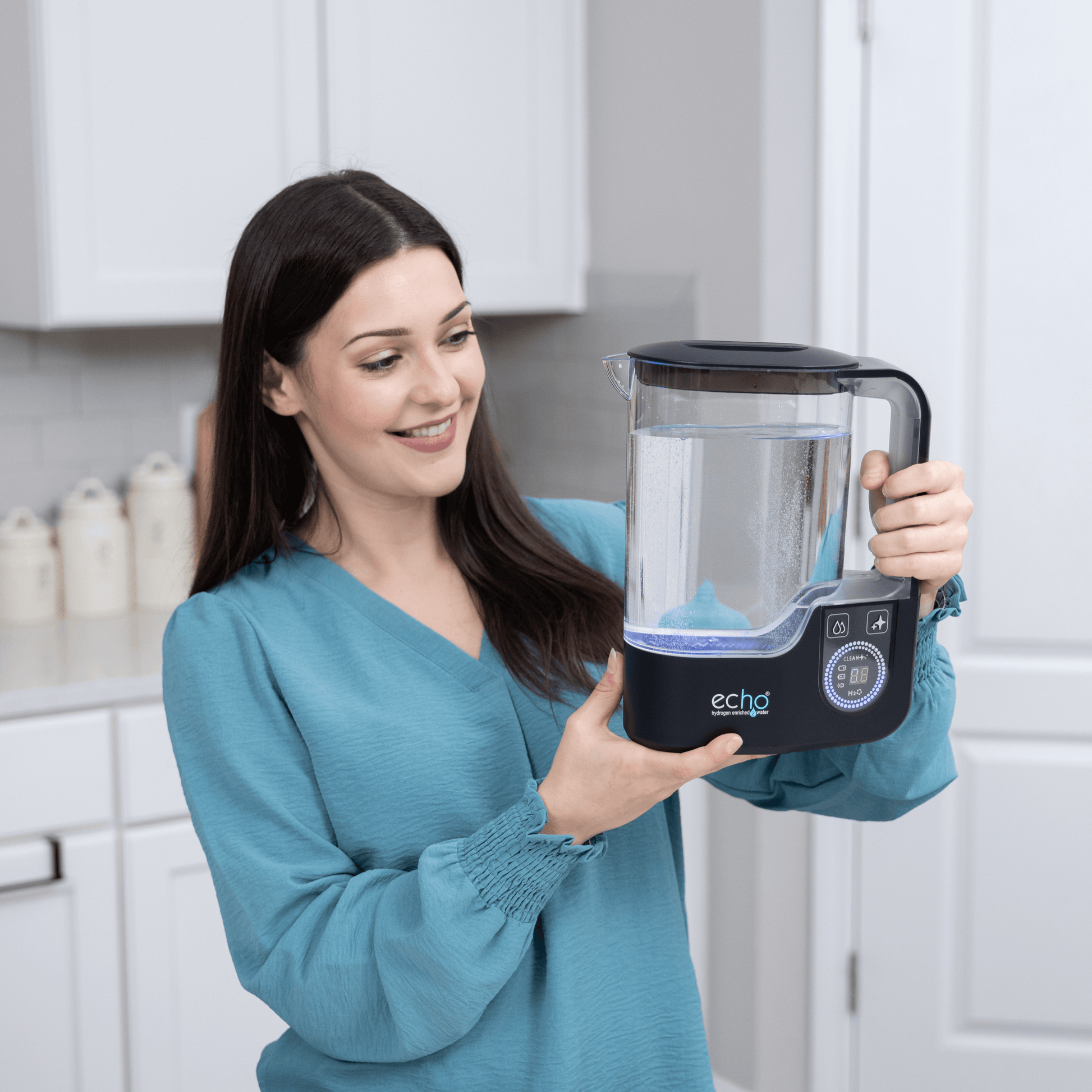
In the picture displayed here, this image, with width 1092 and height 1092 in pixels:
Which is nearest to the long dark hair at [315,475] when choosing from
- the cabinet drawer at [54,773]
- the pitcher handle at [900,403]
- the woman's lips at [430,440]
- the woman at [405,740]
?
the woman at [405,740]

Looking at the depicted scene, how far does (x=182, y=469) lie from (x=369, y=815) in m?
1.45

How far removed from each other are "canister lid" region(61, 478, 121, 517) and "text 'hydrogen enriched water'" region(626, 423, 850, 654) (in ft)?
5.02

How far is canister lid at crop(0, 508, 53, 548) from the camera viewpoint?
2.04 meters

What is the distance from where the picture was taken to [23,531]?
2.05 m

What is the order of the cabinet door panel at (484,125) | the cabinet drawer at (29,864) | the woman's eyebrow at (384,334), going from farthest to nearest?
the cabinet door panel at (484,125), the cabinet drawer at (29,864), the woman's eyebrow at (384,334)

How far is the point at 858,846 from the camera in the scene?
1.85m

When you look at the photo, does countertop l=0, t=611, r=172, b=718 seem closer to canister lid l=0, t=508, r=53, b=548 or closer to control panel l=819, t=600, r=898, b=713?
canister lid l=0, t=508, r=53, b=548

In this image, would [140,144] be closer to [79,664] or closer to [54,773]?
[79,664]

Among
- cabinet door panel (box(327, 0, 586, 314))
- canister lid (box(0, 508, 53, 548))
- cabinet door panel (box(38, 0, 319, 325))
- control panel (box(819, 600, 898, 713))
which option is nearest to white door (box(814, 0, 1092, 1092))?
cabinet door panel (box(327, 0, 586, 314))

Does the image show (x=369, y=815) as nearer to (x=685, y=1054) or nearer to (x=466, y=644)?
(x=466, y=644)

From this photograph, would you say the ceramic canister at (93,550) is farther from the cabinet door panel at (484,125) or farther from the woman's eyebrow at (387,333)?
the woman's eyebrow at (387,333)

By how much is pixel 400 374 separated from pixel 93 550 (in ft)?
4.43

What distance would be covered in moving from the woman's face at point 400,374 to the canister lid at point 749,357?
0.81ft

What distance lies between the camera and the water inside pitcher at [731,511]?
2.55ft
